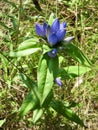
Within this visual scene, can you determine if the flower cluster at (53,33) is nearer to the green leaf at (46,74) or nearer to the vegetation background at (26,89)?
the green leaf at (46,74)

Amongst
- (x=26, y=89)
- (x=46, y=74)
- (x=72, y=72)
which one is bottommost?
(x=26, y=89)

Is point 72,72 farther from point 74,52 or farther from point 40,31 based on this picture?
point 40,31

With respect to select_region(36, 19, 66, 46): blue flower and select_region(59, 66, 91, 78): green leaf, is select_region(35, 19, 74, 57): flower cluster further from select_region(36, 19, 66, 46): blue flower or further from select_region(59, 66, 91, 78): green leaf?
select_region(59, 66, 91, 78): green leaf

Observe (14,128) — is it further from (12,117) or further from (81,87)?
(81,87)

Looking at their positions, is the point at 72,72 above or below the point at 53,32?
below

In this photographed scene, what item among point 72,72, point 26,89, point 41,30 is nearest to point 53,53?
point 41,30

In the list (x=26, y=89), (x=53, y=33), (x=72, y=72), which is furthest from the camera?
(x=26, y=89)
